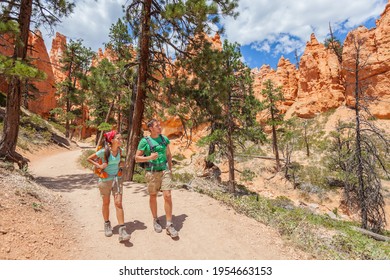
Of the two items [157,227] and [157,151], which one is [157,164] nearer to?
[157,151]

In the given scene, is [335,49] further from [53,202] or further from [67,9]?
[53,202]

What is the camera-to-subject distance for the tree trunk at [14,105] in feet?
28.0

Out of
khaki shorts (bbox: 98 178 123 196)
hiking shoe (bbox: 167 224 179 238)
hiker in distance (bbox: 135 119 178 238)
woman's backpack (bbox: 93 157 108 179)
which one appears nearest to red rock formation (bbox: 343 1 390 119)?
hiker in distance (bbox: 135 119 178 238)

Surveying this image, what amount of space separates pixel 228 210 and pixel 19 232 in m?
4.36

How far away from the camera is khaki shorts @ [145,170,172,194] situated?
4.42 metres

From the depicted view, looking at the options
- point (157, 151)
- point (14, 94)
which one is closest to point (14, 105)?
point (14, 94)

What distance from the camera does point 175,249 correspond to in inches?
161

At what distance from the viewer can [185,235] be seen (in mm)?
4551

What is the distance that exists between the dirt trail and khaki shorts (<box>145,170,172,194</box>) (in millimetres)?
953

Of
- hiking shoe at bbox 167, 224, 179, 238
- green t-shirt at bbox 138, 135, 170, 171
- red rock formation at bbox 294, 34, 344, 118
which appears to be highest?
red rock formation at bbox 294, 34, 344, 118

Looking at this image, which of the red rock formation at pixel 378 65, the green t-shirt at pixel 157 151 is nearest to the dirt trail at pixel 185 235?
the green t-shirt at pixel 157 151

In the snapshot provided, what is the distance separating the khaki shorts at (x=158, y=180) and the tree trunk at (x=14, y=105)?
7260 mm

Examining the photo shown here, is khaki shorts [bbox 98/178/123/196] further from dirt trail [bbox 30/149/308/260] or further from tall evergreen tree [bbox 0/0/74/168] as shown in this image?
tall evergreen tree [bbox 0/0/74/168]
